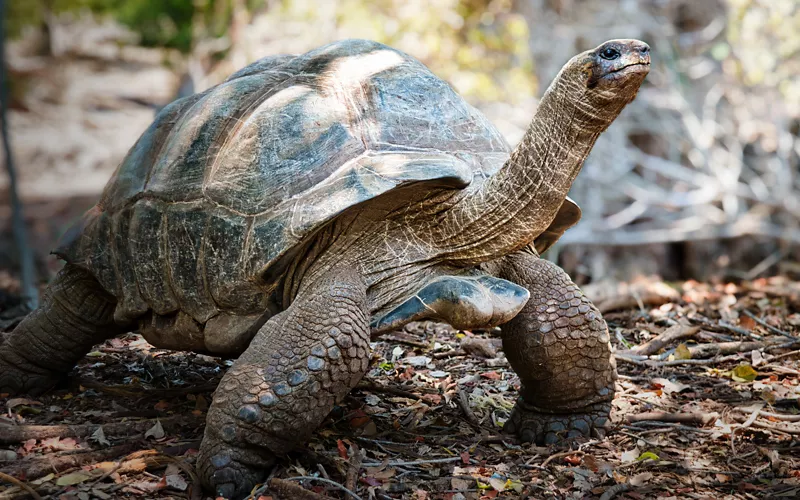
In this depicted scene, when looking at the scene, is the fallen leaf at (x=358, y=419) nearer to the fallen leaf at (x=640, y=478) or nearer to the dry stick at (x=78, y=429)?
the dry stick at (x=78, y=429)

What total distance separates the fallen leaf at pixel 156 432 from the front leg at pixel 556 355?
159 cm

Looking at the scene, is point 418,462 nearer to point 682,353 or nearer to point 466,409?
point 466,409

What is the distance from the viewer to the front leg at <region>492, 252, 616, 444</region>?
341 cm

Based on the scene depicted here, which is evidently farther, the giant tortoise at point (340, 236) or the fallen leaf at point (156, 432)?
the fallen leaf at point (156, 432)

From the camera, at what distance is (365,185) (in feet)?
10.4

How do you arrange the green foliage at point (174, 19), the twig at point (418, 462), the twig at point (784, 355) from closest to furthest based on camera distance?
A: the twig at point (418, 462) < the twig at point (784, 355) < the green foliage at point (174, 19)

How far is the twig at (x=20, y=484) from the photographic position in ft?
9.38

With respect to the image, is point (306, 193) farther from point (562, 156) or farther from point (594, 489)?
point (594, 489)

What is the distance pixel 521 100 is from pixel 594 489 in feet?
26.1

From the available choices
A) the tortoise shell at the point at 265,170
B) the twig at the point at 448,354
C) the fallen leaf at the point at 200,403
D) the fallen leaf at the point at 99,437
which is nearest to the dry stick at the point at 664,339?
the twig at the point at 448,354

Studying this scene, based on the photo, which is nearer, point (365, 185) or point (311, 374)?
point (311, 374)

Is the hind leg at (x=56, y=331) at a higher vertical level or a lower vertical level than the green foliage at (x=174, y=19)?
lower

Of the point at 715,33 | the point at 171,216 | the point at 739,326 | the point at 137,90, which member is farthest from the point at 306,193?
the point at 137,90

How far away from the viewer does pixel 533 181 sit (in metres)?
3.17
